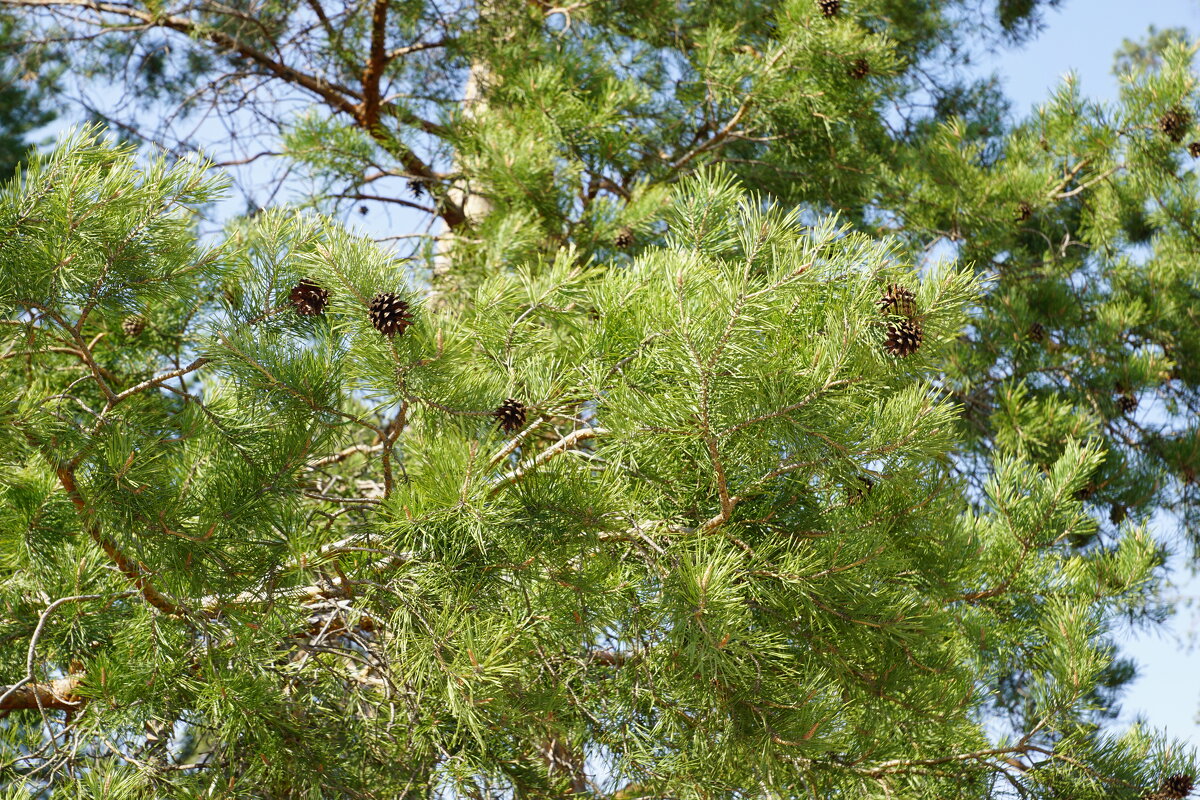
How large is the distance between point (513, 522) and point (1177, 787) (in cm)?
121

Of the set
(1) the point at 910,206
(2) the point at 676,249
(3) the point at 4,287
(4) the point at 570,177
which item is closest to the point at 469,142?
(4) the point at 570,177

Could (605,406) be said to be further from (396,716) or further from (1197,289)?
(1197,289)

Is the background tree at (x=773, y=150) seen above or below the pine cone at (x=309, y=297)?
above

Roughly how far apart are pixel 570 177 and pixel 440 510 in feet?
4.85

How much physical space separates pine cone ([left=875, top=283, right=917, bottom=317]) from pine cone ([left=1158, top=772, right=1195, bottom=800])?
104cm

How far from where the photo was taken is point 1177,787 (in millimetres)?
1766

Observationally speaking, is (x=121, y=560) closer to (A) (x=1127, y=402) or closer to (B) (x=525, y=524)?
(B) (x=525, y=524)

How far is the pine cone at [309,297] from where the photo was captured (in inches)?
55.4

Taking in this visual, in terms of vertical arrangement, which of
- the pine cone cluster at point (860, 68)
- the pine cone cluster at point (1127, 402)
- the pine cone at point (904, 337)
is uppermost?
the pine cone cluster at point (1127, 402)

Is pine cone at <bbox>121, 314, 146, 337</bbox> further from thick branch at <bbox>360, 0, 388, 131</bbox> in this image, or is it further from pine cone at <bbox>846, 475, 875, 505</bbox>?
pine cone at <bbox>846, 475, 875, 505</bbox>

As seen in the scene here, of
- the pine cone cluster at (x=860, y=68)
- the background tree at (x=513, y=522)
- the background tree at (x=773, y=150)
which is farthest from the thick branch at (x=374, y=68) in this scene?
the background tree at (x=513, y=522)

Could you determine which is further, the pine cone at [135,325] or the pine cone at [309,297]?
the pine cone at [135,325]

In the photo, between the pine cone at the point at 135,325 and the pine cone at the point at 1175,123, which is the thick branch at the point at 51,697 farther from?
the pine cone at the point at 1175,123

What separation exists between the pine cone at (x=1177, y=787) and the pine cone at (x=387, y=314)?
4.75 feet
